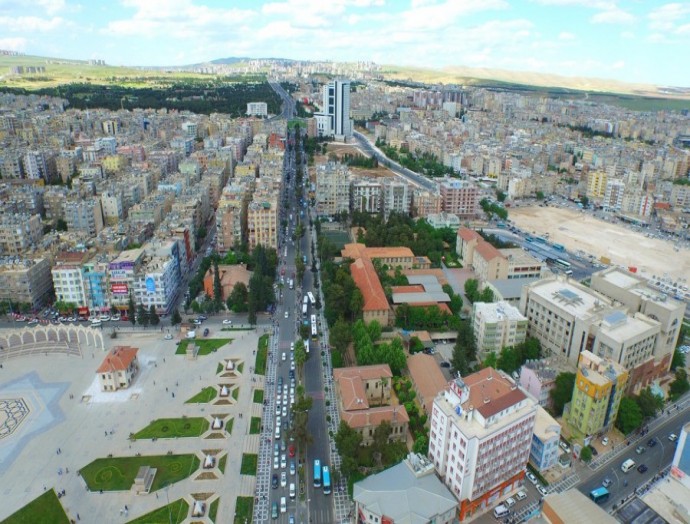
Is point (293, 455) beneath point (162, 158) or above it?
beneath

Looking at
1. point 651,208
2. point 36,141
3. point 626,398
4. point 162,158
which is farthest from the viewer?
point 36,141

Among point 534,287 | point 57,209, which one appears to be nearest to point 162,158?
point 57,209

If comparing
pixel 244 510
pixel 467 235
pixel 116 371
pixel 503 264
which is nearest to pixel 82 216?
pixel 116 371

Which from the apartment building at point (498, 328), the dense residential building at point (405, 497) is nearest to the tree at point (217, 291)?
the apartment building at point (498, 328)

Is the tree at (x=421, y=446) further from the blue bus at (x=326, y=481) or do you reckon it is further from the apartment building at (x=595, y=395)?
the apartment building at (x=595, y=395)

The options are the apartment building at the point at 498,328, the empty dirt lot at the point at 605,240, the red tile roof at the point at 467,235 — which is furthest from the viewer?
the empty dirt lot at the point at 605,240

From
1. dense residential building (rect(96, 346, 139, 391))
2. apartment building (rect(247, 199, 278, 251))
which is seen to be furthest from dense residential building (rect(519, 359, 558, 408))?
apartment building (rect(247, 199, 278, 251))

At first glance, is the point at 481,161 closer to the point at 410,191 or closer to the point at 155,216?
the point at 410,191
